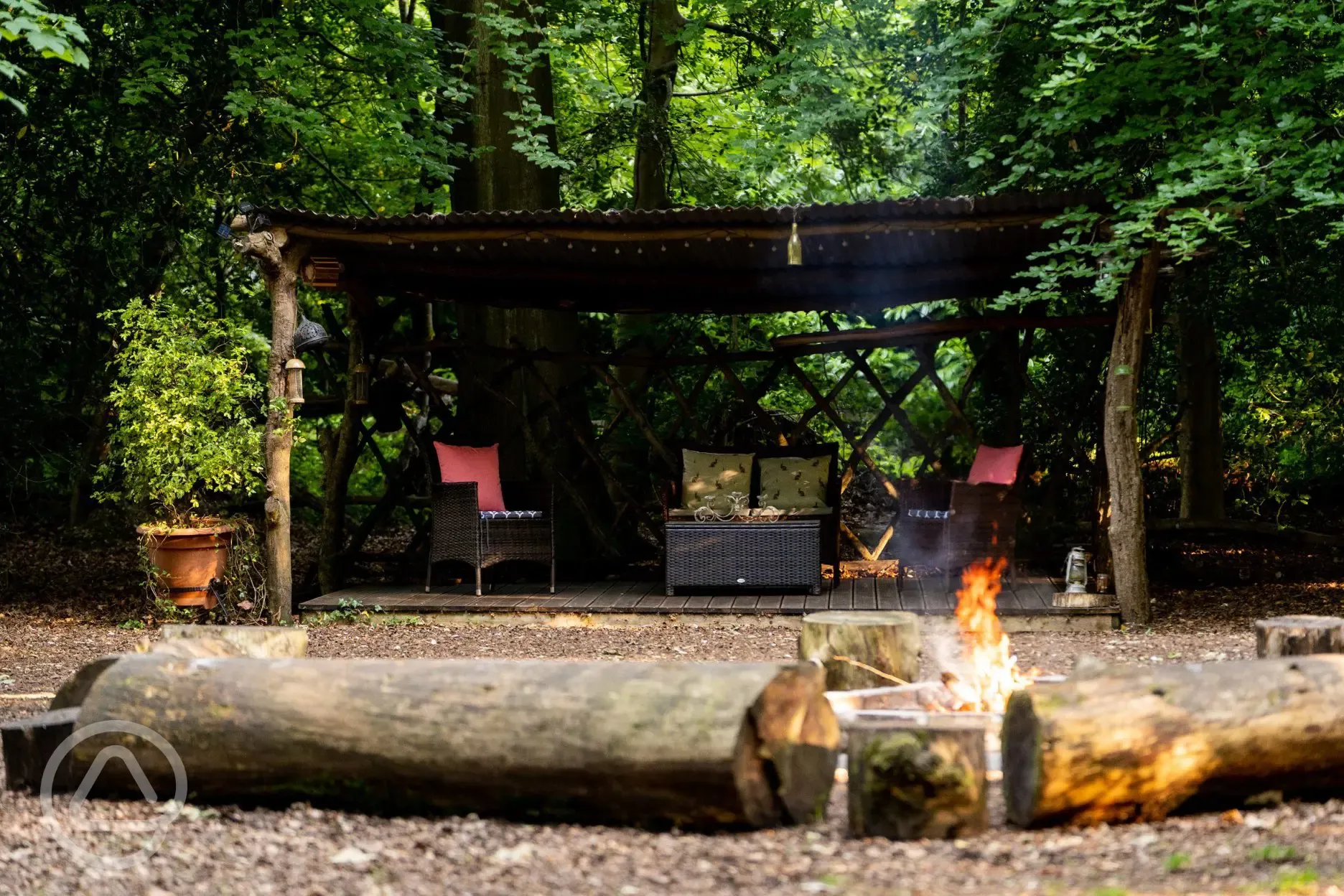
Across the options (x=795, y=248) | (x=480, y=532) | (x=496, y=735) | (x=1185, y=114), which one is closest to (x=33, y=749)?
(x=496, y=735)

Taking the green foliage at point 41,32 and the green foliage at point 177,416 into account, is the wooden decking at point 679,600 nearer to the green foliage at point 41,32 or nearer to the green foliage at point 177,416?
the green foliage at point 177,416

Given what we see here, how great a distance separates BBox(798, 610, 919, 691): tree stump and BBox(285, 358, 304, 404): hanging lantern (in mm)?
4123

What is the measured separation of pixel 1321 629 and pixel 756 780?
1.97 metres

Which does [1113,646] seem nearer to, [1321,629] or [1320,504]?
[1321,629]

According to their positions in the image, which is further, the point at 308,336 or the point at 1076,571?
the point at 308,336

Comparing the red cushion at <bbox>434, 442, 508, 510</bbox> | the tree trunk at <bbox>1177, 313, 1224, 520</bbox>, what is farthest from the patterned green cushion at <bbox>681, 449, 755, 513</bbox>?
the tree trunk at <bbox>1177, 313, 1224, 520</bbox>

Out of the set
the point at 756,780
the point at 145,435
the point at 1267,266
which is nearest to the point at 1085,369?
the point at 1267,266

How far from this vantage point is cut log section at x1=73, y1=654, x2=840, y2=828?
3.04 m

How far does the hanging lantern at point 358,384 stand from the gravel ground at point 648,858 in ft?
15.5

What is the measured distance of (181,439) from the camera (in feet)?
23.1

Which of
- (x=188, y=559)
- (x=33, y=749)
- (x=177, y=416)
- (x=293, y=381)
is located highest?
(x=293, y=381)

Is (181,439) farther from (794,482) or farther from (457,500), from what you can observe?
(794,482)

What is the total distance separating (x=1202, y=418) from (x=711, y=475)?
4.20 meters

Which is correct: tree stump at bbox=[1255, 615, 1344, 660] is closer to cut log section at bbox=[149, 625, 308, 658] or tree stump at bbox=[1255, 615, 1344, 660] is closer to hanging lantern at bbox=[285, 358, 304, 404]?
cut log section at bbox=[149, 625, 308, 658]
